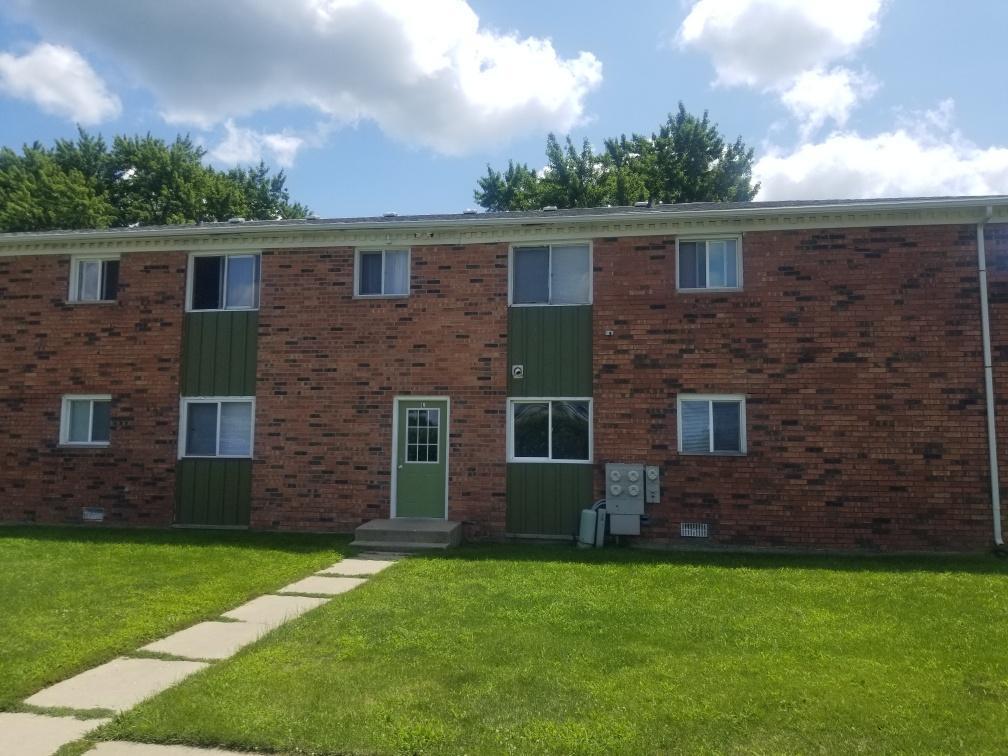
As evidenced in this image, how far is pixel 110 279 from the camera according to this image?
12.0 m

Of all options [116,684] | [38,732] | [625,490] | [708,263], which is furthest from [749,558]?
[38,732]

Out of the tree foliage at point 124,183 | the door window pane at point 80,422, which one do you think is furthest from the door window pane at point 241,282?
the tree foliage at point 124,183

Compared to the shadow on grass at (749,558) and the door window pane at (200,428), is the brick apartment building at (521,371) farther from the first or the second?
the shadow on grass at (749,558)

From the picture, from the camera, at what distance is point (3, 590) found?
22.5 ft

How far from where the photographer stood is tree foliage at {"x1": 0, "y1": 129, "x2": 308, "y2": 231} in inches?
1061

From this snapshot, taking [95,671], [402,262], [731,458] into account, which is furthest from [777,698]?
[402,262]

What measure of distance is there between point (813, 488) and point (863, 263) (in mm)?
3225

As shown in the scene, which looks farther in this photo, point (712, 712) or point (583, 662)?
point (583, 662)

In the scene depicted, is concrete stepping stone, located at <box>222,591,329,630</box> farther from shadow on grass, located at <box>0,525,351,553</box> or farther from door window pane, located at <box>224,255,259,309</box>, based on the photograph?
door window pane, located at <box>224,255,259,309</box>

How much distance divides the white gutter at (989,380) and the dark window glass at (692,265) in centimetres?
364

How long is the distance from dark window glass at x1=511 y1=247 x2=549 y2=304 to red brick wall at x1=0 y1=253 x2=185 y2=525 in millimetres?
5531

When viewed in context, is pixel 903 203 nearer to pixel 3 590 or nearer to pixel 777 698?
pixel 777 698

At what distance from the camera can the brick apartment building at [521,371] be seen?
9789mm

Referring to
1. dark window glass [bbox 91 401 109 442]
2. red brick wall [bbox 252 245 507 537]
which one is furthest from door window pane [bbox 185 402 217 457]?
dark window glass [bbox 91 401 109 442]
